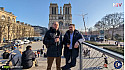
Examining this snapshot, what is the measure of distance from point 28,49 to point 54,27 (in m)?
2.24

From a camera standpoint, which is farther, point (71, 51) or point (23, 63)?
point (23, 63)

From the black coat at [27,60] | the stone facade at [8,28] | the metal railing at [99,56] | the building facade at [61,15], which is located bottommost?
the black coat at [27,60]

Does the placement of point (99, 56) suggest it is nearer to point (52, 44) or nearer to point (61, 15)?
point (52, 44)

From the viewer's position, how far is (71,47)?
2523 mm

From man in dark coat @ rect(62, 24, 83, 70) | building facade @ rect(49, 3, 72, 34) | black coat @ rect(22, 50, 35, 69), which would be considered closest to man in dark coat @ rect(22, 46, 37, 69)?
black coat @ rect(22, 50, 35, 69)

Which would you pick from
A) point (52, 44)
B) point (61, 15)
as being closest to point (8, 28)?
point (52, 44)

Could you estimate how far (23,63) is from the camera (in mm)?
3977

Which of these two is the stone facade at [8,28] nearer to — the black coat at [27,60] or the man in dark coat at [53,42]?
the black coat at [27,60]

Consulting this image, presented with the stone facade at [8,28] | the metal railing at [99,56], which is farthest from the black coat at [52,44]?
the stone facade at [8,28]

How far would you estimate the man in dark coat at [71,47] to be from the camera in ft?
8.14

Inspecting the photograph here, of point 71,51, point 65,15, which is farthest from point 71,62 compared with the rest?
point 65,15

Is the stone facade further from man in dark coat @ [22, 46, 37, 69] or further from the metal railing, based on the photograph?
the metal railing

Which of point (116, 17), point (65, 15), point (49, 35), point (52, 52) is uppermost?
point (65, 15)

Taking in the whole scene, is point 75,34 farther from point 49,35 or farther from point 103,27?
point 103,27
